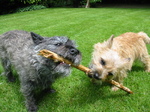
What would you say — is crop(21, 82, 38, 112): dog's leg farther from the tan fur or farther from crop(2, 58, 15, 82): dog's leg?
the tan fur

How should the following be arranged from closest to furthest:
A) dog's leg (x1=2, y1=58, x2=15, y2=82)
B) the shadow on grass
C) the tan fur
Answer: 1. the tan fur
2. dog's leg (x1=2, y1=58, x2=15, y2=82)
3. the shadow on grass

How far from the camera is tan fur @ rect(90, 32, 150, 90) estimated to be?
133 inches

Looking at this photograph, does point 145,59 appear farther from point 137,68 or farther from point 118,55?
point 118,55

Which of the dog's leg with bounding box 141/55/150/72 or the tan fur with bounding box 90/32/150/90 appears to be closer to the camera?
the tan fur with bounding box 90/32/150/90

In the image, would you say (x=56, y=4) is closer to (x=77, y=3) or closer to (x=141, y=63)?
(x=77, y=3)

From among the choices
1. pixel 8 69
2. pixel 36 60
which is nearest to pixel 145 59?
pixel 36 60

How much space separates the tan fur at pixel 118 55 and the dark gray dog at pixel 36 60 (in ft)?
2.39

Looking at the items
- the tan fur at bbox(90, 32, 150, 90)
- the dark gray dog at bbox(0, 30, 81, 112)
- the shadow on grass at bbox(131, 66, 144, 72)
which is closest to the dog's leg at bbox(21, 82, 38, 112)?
the dark gray dog at bbox(0, 30, 81, 112)

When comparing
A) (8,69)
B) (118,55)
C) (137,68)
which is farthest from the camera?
(137,68)

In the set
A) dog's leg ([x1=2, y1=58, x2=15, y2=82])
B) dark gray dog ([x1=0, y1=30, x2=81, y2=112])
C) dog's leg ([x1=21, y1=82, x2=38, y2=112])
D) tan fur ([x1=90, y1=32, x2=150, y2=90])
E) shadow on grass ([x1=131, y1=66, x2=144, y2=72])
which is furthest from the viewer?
shadow on grass ([x1=131, y1=66, x2=144, y2=72])

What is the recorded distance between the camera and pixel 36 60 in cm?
284

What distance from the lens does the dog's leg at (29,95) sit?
126 inches

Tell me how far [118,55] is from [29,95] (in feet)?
7.16

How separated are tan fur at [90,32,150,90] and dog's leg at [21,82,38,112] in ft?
4.56
